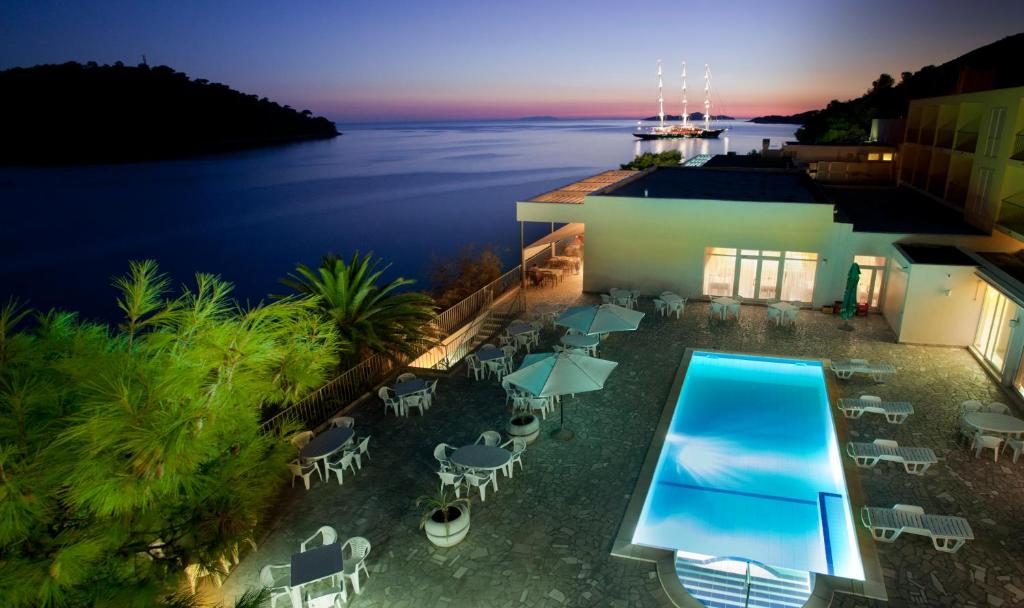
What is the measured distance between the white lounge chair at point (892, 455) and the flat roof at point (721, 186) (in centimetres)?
1038

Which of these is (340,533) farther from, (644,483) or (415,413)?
(644,483)

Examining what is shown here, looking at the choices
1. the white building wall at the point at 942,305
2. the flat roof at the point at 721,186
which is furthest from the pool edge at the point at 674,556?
the flat roof at the point at 721,186

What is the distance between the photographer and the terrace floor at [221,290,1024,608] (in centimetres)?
736

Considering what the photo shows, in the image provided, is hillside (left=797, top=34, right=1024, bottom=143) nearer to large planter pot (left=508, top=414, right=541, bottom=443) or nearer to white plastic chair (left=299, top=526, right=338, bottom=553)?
large planter pot (left=508, top=414, right=541, bottom=443)

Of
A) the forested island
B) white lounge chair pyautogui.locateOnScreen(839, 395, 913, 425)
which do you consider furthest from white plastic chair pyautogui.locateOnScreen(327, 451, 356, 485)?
the forested island

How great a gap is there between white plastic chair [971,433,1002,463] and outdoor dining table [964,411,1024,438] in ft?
0.45

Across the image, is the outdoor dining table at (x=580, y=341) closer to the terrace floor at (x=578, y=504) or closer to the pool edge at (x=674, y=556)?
the terrace floor at (x=578, y=504)

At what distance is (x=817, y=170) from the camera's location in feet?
110

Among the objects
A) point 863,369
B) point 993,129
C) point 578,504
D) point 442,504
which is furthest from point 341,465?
point 993,129

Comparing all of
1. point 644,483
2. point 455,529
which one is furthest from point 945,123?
point 455,529

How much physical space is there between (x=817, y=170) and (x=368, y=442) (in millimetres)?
32056

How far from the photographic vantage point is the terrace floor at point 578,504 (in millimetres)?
7359

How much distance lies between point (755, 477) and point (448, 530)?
5.56 metres

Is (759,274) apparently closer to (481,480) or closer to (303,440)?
(481,480)
